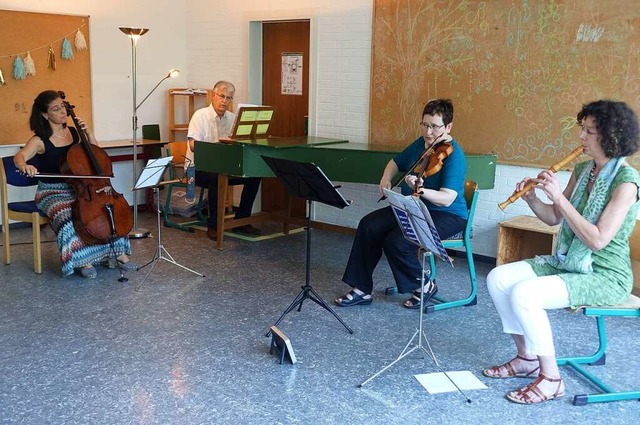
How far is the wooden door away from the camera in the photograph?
→ 660cm

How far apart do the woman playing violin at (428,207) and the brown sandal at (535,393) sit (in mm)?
1224

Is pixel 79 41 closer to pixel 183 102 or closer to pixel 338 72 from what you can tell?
pixel 183 102

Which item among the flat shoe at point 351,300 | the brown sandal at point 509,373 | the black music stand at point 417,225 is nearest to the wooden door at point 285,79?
the flat shoe at point 351,300

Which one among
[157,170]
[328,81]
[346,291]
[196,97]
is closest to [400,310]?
[346,291]

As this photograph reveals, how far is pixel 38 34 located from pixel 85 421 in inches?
170

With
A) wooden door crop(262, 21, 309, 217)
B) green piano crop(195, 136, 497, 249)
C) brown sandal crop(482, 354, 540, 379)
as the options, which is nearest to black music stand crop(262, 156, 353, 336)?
brown sandal crop(482, 354, 540, 379)

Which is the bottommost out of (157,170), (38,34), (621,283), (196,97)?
(621,283)

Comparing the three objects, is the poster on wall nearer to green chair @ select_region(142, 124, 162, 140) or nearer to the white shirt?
the white shirt

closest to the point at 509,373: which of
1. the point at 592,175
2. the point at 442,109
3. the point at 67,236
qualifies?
the point at 592,175

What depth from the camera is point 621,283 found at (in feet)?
10.1

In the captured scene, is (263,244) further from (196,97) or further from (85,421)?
(85,421)

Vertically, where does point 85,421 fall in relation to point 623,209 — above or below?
below

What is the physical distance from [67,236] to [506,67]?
132 inches

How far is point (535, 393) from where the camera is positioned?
122 inches
